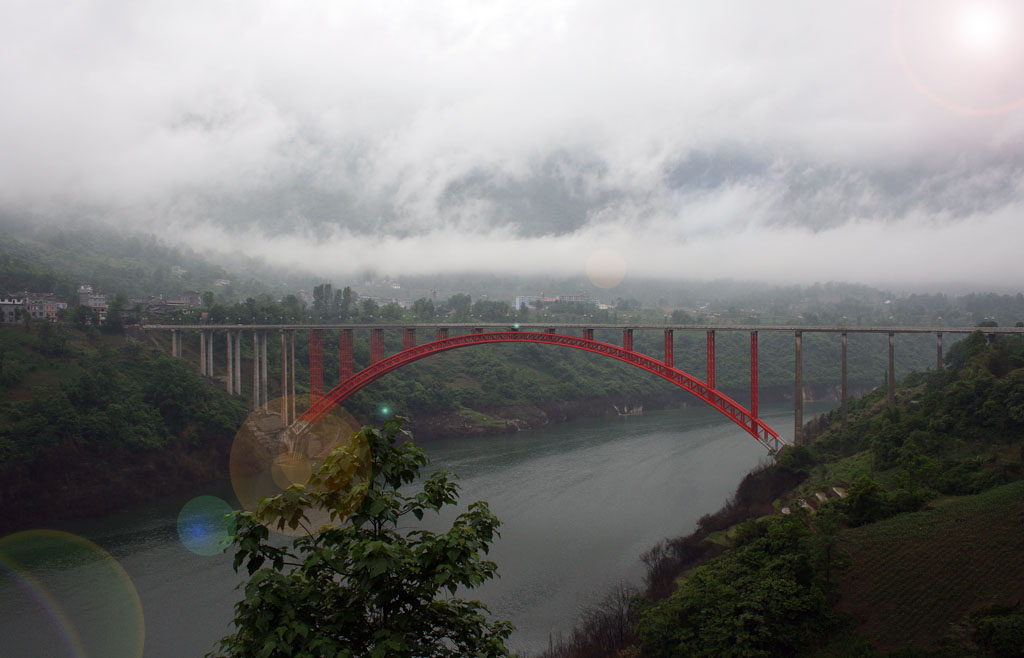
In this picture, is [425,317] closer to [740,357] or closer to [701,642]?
[740,357]

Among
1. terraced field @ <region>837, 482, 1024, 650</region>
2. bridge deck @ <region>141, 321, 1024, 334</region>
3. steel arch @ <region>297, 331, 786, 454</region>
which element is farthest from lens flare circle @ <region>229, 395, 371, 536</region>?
terraced field @ <region>837, 482, 1024, 650</region>

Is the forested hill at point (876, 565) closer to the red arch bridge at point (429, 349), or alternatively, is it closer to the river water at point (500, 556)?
the river water at point (500, 556)

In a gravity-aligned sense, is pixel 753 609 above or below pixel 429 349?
below

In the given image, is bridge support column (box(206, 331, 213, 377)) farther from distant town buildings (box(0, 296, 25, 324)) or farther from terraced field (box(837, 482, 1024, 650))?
terraced field (box(837, 482, 1024, 650))

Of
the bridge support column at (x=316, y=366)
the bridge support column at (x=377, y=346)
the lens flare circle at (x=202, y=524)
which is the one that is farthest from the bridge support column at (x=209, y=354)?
the lens flare circle at (x=202, y=524)

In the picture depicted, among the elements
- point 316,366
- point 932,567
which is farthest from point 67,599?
point 932,567

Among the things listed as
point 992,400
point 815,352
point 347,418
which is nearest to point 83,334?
point 347,418

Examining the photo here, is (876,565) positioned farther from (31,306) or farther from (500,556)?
(31,306)
